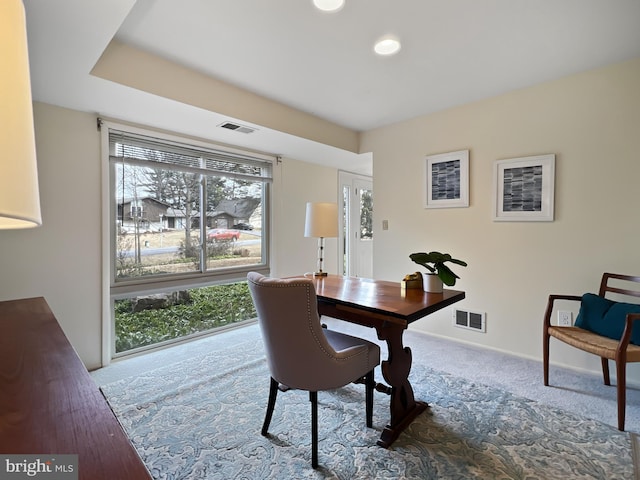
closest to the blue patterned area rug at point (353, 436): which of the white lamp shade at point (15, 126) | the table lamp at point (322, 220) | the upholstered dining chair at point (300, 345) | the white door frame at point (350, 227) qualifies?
the upholstered dining chair at point (300, 345)

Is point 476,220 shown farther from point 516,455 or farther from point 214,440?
point 214,440

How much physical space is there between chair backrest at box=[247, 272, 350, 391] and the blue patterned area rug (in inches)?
16.6

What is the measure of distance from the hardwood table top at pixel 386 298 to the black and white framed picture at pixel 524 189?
1268 millimetres

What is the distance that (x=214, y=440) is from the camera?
1782 mm

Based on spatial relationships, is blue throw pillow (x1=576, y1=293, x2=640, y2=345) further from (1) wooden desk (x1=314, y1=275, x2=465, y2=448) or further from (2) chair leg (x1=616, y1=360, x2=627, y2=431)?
(1) wooden desk (x1=314, y1=275, x2=465, y2=448)

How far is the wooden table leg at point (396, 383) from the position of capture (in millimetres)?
1780

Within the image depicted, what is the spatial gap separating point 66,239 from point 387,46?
2.76 meters

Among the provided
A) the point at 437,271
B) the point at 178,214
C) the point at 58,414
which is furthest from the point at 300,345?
the point at 178,214

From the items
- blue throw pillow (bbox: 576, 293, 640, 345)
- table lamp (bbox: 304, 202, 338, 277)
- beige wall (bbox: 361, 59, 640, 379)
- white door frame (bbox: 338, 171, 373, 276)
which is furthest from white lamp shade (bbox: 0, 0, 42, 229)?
white door frame (bbox: 338, 171, 373, 276)

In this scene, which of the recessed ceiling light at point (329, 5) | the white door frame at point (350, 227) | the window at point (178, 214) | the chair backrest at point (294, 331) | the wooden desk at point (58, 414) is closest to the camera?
the wooden desk at point (58, 414)

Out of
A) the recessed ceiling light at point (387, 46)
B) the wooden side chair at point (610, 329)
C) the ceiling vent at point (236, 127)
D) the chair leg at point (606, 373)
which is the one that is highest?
the recessed ceiling light at point (387, 46)

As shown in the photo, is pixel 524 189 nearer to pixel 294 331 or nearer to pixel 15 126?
pixel 294 331

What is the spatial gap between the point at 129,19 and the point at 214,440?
2.42 meters

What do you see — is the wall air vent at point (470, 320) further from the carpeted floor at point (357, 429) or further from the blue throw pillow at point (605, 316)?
the blue throw pillow at point (605, 316)
